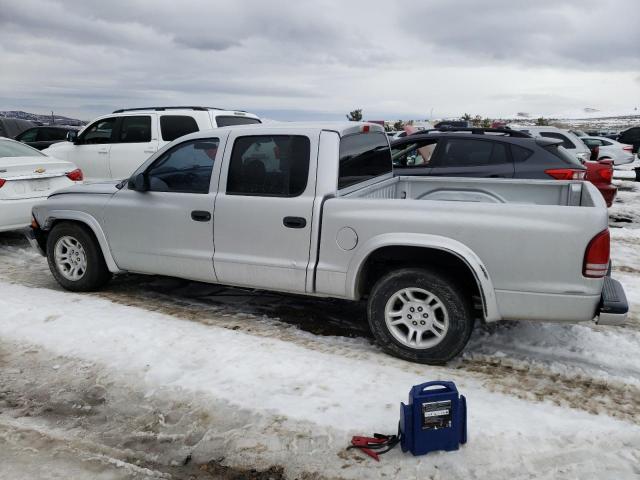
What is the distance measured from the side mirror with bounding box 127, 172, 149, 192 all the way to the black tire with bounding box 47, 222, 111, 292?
2.96 feet

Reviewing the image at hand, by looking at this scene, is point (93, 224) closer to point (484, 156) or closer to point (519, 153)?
point (484, 156)

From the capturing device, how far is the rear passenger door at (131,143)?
31.6 ft

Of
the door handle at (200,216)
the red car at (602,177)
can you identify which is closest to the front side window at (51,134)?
the door handle at (200,216)

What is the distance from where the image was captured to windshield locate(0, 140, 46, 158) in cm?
807

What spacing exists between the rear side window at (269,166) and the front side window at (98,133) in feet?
20.8

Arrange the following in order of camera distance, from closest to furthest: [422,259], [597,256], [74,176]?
[597,256] < [422,259] < [74,176]

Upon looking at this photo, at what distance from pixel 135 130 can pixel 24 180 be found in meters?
2.74

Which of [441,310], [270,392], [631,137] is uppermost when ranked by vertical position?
[631,137]

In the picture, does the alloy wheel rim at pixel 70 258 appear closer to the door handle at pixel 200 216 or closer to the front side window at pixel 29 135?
the door handle at pixel 200 216

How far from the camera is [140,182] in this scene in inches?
203

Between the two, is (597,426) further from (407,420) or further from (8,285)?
(8,285)

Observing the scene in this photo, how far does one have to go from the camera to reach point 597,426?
3.41 metres

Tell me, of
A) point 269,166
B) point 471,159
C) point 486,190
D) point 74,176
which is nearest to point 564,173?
point 471,159

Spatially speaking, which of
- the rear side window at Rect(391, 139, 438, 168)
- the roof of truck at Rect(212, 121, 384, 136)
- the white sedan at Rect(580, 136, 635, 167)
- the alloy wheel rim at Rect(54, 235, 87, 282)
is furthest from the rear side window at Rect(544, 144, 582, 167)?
the white sedan at Rect(580, 136, 635, 167)
